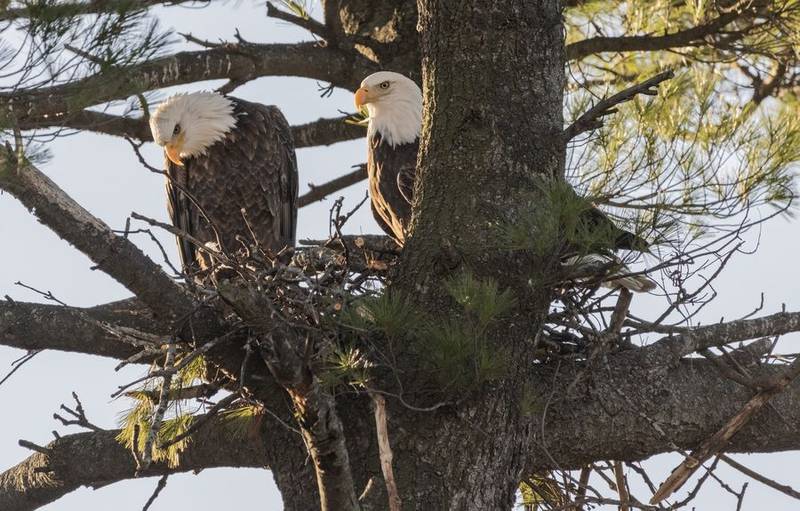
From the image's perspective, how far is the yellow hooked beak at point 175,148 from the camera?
535 cm

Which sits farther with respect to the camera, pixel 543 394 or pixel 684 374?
pixel 684 374

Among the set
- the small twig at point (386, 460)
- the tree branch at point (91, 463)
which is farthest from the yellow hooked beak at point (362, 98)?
the small twig at point (386, 460)

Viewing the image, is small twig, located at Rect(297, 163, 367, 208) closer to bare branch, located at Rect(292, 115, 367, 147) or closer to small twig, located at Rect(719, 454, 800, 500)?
bare branch, located at Rect(292, 115, 367, 147)

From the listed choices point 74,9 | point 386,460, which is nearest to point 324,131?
point 74,9

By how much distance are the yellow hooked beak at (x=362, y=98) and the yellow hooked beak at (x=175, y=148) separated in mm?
734

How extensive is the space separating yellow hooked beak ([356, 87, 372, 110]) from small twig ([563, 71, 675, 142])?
1694mm

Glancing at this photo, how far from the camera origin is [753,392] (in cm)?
387

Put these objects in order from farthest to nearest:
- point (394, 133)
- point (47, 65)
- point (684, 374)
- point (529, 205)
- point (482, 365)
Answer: point (394, 133)
point (684, 374)
point (529, 205)
point (482, 365)
point (47, 65)

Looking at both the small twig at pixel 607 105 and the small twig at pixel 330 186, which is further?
the small twig at pixel 330 186

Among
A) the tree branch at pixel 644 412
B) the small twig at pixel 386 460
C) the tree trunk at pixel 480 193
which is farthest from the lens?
the tree branch at pixel 644 412

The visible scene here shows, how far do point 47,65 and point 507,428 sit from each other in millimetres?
1422

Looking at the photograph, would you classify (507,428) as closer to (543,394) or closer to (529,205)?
(543,394)

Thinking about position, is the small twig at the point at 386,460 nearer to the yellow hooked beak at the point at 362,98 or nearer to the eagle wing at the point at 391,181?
the eagle wing at the point at 391,181

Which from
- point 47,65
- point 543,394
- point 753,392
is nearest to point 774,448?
point 753,392
